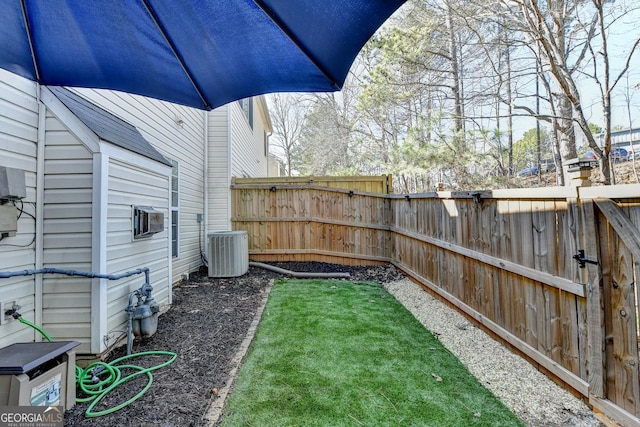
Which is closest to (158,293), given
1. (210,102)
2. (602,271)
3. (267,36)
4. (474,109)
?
(210,102)

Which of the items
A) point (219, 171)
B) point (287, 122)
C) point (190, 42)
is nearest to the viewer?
point (190, 42)

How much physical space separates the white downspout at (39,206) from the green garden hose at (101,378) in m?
0.23

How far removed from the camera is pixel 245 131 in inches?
343

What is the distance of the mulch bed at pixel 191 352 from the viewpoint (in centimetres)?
189

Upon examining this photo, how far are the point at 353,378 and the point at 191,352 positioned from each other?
5.13ft

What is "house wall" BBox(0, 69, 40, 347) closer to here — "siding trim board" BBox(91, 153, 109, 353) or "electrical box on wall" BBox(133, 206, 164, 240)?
"siding trim board" BBox(91, 153, 109, 353)

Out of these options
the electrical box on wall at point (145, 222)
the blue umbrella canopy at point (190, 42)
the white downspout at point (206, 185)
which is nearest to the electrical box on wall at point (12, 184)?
the blue umbrella canopy at point (190, 42)

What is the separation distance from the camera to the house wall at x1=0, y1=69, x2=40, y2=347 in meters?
2.15

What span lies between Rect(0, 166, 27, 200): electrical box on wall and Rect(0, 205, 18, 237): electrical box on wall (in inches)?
3.2

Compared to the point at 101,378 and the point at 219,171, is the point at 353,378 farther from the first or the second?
the point at 219,171

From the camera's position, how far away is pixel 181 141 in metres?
5.54

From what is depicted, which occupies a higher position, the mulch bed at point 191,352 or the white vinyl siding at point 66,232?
the white vinyl siding at point 66,232

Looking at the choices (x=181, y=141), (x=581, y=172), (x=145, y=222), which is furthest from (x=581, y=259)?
(x=181, y=141)

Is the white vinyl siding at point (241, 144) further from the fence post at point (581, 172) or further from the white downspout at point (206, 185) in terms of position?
the fence post at point (581, 172)
